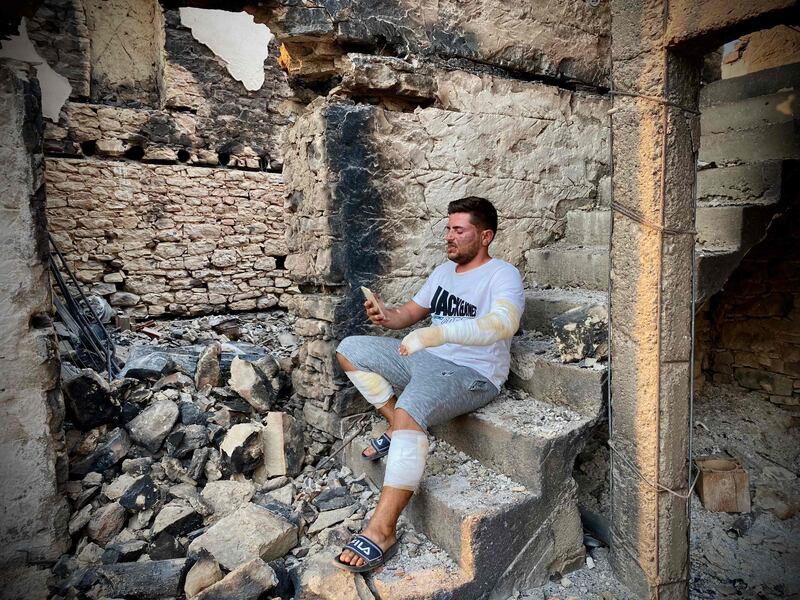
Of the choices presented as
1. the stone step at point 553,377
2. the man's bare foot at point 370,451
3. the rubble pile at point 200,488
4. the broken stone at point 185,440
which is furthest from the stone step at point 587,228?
the broken stone at point 185,440

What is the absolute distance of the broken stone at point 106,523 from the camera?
251 centimetres

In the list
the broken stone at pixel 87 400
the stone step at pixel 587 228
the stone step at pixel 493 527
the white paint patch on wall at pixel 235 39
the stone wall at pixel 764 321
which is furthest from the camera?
the white paint patch on wall at pixel 235 39

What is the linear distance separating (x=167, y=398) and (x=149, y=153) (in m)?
4.52

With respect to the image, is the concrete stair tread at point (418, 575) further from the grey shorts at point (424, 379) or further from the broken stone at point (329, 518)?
the grey shorts at point (424, 379)

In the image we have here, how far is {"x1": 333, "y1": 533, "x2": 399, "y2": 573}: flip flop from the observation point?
2.03m

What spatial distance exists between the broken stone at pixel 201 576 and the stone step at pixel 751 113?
4.37 m

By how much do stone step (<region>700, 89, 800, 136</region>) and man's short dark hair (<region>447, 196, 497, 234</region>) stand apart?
234cm

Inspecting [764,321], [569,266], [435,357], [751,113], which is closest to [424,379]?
[435,357]

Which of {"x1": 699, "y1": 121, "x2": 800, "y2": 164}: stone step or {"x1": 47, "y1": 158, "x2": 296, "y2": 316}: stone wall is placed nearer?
{"x1": 699, "y1": 121, "x2": 800, "y2": 164}: stone step

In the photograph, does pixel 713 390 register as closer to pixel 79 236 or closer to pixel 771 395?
pixel 771 395

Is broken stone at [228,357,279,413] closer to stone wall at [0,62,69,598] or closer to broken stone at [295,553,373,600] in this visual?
stone wall at [0,62,69,598]

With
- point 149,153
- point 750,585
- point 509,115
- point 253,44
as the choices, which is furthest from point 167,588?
point 253,44

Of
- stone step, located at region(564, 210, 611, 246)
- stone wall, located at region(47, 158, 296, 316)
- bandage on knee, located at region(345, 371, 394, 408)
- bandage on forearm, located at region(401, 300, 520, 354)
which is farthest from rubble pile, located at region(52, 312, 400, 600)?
stone wall, located at region(47, 158, 296, 316)

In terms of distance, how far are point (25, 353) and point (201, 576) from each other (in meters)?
1.37
